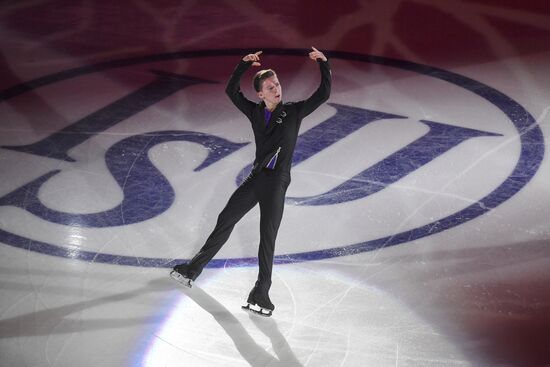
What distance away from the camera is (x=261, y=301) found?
212 inches

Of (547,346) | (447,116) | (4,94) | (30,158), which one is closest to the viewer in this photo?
(547,346)

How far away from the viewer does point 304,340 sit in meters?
5.11

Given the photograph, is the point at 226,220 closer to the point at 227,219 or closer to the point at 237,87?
the point at 227,219

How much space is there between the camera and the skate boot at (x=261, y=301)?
5379mm

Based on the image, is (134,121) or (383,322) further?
(134,121)

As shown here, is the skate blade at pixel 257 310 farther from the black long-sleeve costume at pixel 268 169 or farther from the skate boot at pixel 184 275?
the skate boot at pixel 184 275

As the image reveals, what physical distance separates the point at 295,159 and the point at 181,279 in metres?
2.14

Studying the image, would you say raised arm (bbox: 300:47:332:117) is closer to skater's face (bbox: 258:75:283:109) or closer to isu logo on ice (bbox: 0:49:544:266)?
skater's face (bbox: 258:75:283:109)

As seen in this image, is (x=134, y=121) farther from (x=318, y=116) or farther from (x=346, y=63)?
(x=346, y=63)

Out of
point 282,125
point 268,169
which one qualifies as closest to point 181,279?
point 268,169

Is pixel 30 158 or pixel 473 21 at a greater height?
pixel 473 21

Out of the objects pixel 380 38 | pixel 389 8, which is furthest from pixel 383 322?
pixel 389 8

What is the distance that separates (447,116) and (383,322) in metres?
3.47

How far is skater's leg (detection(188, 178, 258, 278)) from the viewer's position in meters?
5.56
